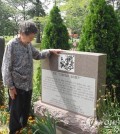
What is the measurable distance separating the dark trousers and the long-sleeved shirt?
4.9 inches

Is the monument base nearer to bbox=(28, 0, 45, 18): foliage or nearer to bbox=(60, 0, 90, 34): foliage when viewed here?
bbox=(60, 0, 90, 34): foliage

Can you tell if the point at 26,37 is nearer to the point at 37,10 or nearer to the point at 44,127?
the point at 44,127

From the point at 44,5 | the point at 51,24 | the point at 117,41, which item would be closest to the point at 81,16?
the point at 51,24

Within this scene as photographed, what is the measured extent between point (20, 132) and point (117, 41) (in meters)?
2.24

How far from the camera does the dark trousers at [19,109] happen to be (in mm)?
4656

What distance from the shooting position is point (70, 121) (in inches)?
189

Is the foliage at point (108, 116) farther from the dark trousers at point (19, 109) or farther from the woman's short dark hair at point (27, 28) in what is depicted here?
the woman's short dark hair at point (27, 28)

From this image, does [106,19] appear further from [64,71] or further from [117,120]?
[117,120]

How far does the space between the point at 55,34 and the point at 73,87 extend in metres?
1.82

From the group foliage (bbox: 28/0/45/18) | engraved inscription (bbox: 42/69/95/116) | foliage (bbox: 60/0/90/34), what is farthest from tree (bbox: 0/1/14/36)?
engraved inscription (bbox: 42/69/95/116)

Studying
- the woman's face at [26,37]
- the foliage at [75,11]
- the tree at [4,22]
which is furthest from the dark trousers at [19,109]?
the tree at [4,22]

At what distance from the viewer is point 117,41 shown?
5355mm

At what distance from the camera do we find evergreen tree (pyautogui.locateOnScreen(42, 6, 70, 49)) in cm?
625

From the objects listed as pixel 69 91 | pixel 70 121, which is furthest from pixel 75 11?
pixel 70 121
